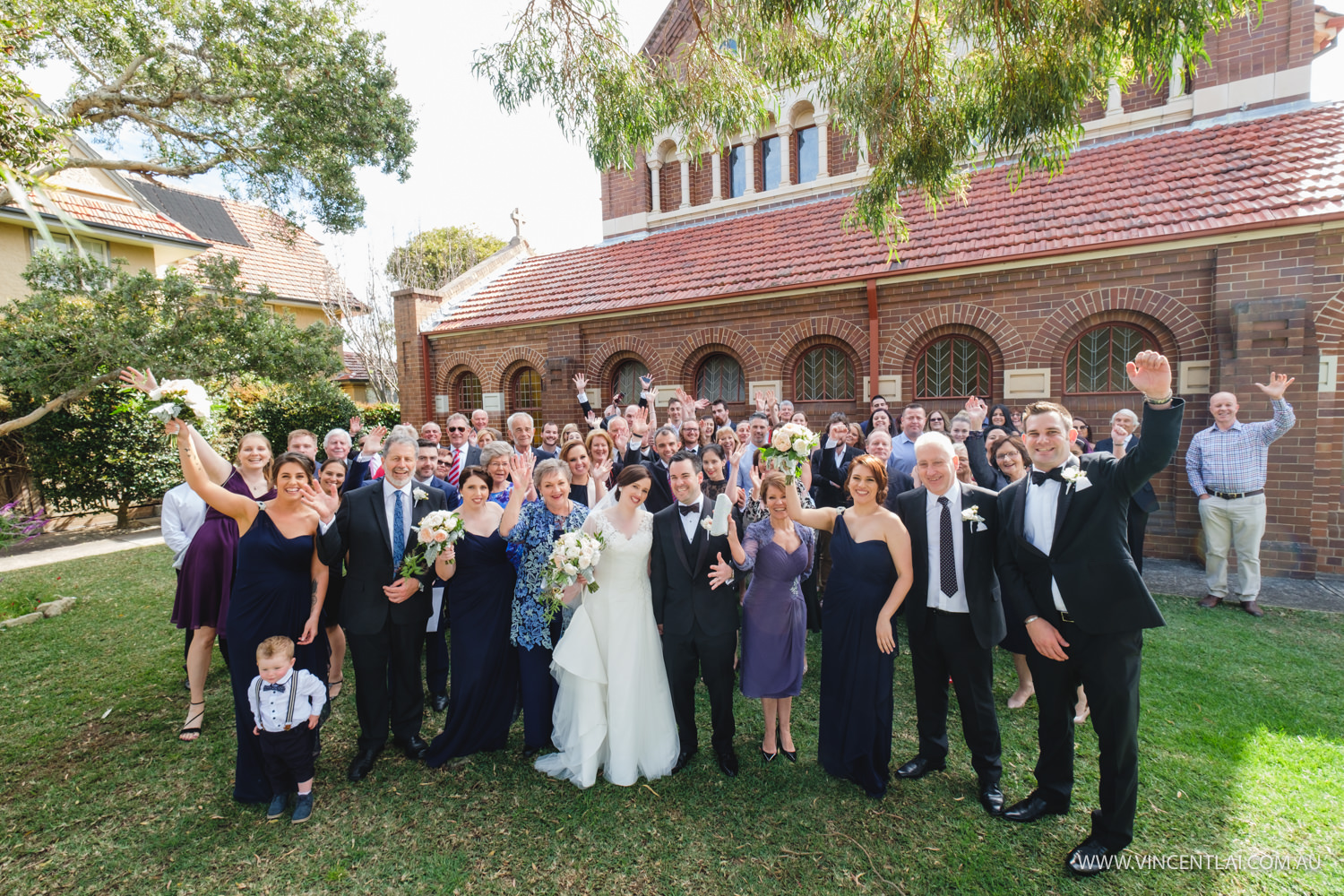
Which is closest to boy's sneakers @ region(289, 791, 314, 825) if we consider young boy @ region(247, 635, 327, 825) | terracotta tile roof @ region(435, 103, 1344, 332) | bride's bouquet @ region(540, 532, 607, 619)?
young boy @ region(247, 635, 327, 825)

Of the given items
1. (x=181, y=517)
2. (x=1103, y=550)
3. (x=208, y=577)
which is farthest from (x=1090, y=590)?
(x=181, y=517)

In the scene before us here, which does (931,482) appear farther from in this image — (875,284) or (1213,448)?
(875,284)

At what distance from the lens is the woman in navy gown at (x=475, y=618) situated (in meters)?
4.33

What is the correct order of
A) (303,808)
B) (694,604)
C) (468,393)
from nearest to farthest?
(303,808) < (694,604) < (468,393)

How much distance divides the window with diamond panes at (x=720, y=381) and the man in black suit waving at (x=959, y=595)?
8943mm

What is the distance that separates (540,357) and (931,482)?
40.8ft

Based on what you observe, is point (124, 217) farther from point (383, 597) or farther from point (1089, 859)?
point (1089, 859)

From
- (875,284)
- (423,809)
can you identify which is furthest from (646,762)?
(875,284)

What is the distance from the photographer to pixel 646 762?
414cm

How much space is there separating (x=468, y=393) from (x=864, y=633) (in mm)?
14839

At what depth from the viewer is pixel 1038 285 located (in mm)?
9695

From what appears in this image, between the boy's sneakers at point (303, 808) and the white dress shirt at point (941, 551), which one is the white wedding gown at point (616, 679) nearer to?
the boy's sneakers at point (303, 808)

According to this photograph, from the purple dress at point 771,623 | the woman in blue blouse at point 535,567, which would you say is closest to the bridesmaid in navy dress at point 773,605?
the purple dress at point 771,623

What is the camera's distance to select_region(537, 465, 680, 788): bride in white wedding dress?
4.09 metres
